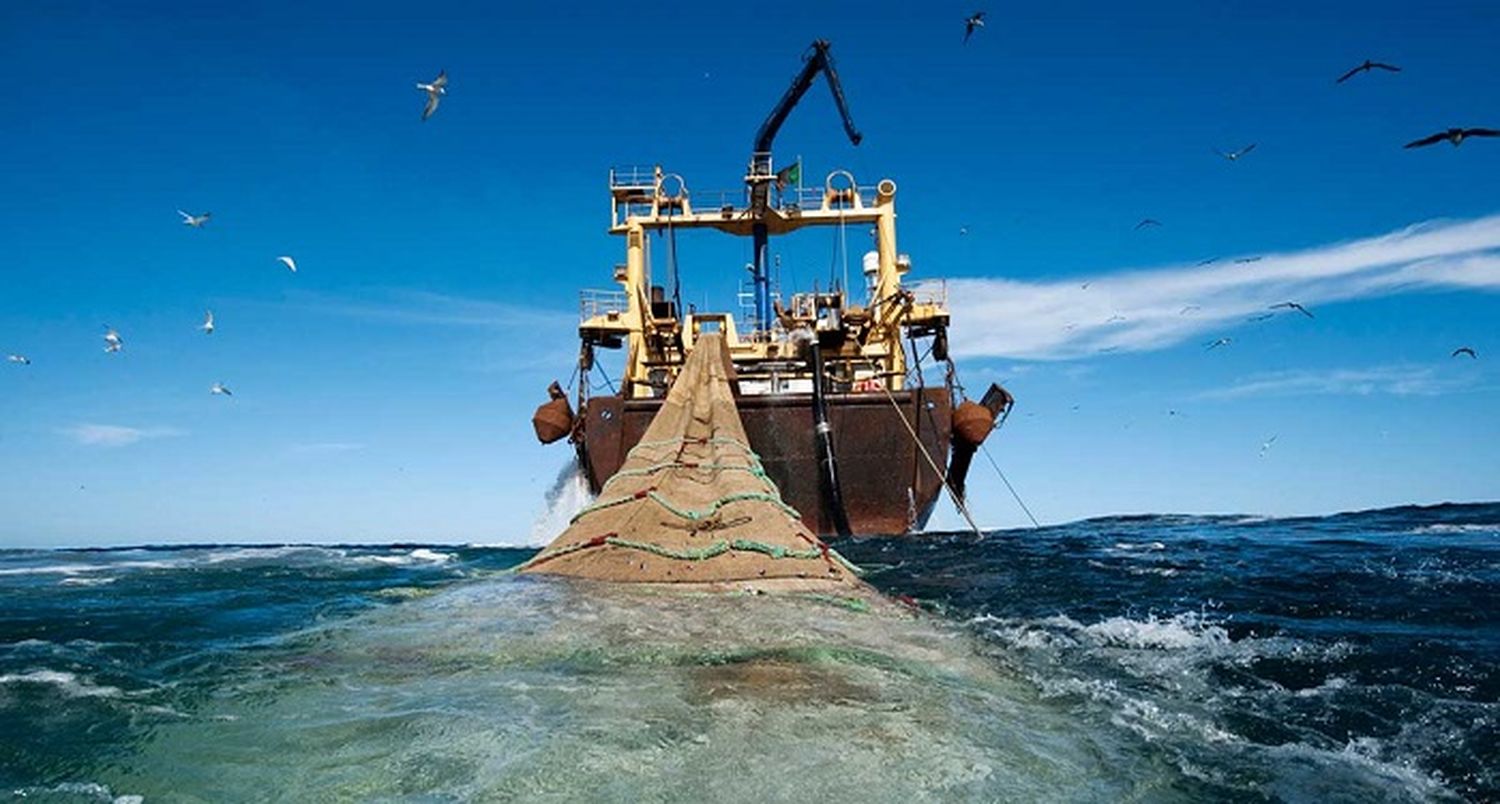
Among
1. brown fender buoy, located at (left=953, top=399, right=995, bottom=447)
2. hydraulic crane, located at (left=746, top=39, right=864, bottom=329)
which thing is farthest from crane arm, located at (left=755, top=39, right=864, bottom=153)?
brown fender buoy, located at (left=953, top=399, right=995, bottom=447)

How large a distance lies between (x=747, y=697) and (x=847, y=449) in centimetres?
1160

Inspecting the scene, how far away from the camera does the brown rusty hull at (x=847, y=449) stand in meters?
15.4

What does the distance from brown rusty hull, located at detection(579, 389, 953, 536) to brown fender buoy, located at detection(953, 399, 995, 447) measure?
1.06m

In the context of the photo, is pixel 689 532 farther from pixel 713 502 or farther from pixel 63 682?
pixel 63 682

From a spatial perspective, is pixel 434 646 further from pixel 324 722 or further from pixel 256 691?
pixel 324 722

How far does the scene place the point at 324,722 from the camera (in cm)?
376

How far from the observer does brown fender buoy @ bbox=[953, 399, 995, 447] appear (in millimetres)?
16859

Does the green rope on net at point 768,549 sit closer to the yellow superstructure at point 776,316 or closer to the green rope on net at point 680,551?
the green rope on net at point 680,551

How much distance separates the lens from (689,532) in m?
7.44

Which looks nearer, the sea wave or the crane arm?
the sea wave

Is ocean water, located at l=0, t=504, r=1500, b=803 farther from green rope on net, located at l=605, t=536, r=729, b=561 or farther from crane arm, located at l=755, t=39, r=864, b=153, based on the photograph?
crane arm, located at l=755, t=39, r=864, b=153

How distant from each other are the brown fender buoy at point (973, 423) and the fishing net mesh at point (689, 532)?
7.85 m

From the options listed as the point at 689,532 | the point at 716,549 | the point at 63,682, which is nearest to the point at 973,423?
the point at 689,532

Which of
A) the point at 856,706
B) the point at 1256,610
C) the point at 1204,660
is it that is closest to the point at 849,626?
the point at 856,706
